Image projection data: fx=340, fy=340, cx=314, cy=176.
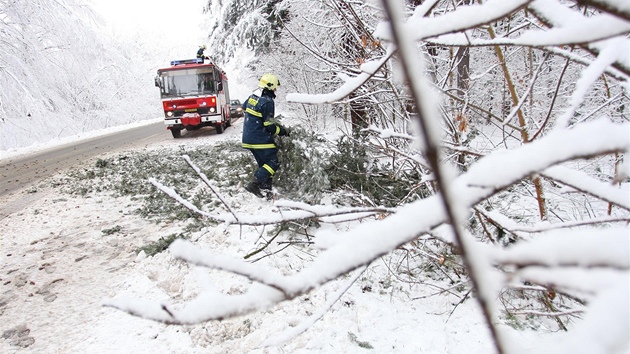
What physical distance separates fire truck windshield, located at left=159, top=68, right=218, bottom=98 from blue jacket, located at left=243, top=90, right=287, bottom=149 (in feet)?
26.5

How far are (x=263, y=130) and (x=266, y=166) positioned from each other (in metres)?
0.56

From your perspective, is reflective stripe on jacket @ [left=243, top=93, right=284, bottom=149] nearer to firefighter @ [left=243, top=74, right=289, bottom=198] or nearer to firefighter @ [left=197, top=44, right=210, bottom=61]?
firefighter @ [left=243, top=74, right=289, bottom=198]

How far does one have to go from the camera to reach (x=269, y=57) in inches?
513

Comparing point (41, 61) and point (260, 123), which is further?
point (41, 61)

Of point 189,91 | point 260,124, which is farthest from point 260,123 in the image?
point 189,91

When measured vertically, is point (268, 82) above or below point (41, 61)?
below

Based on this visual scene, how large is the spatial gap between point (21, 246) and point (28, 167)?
7501 mm

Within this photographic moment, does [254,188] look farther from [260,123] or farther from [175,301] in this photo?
[175,301]

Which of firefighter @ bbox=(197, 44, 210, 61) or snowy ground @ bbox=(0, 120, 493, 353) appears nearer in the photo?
snowy ground @ bbox=(0, 120, 493, 353)

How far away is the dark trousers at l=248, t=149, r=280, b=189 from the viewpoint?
509cm

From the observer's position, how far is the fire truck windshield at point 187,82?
12266mm

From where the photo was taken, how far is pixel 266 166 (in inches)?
200

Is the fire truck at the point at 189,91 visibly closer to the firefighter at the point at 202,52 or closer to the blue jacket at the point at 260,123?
the firefighter at the point at 202,52

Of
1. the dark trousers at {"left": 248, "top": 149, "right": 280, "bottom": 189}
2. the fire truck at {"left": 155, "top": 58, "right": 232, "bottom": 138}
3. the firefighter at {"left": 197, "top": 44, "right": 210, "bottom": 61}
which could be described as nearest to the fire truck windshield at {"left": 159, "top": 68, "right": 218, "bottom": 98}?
the fire truck at {"left": 155, "top": 58, "right": 232, "bottom": 138}
